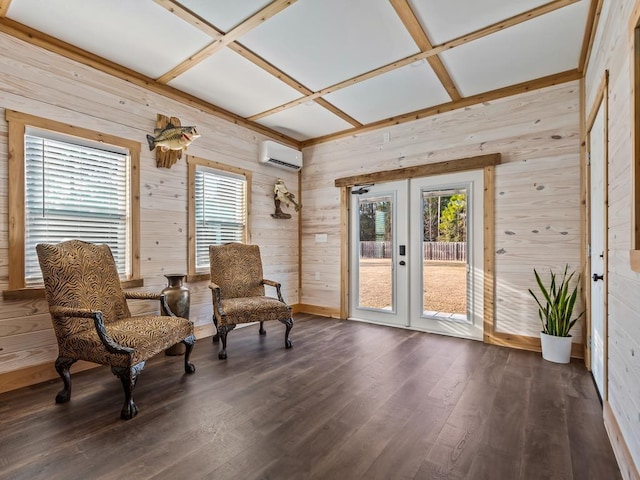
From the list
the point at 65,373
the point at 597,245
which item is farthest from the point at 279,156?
the point at 597,245

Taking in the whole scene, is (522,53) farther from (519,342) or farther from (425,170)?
(519,342)

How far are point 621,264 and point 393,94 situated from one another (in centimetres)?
270

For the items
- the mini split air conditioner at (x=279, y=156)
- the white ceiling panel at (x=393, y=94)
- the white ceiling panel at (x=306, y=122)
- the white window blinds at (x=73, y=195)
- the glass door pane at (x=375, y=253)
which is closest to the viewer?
the white window blinds at (x=73, y=195)

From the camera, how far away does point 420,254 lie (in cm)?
410

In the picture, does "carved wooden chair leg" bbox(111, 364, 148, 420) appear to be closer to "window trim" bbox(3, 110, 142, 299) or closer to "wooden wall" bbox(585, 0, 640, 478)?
"window trim" bbox(3, 110, 142, 299)

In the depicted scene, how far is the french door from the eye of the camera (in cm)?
377

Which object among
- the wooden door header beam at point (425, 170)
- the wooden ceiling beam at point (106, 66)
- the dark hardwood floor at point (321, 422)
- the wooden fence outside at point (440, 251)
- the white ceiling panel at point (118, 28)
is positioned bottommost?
the dark hardwood floor at point (321, 422)

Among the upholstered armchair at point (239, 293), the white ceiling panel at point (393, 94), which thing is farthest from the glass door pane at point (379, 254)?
the upholstered armchair at point (239, 293)

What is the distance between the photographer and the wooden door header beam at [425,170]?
11.8ft

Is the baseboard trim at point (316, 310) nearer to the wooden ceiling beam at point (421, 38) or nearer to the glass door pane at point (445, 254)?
the glass door pane at point (445, 254)

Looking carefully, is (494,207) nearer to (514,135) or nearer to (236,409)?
(514,135)

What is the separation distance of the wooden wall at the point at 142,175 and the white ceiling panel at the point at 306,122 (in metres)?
0.35

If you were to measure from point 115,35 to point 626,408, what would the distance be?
400cm

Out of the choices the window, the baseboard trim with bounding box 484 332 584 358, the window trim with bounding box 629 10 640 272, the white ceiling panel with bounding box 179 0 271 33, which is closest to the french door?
the baseboard trim with bounding box 484 332 584 358
